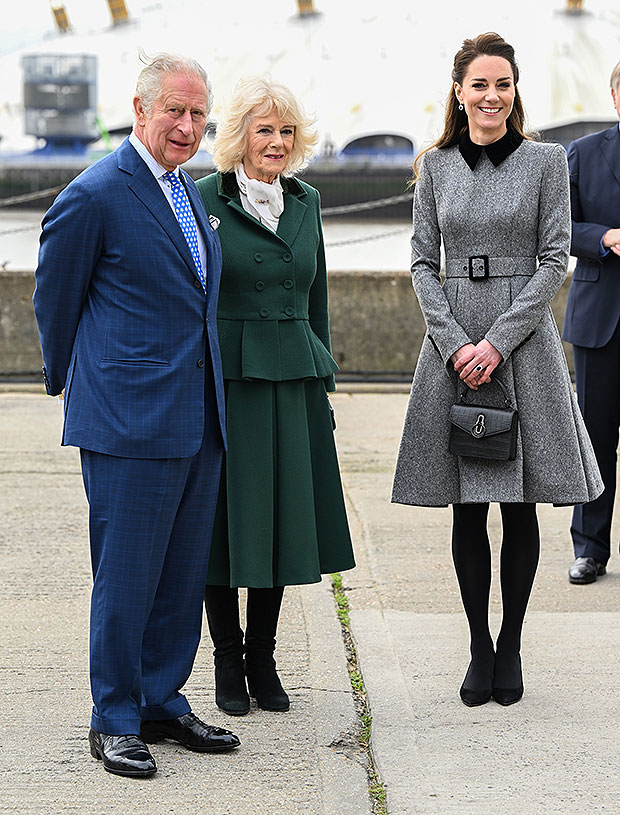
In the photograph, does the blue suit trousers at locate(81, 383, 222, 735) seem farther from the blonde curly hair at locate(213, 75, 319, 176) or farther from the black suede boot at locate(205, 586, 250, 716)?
the blonde curly hair at locate(213, 75, 319, 176)

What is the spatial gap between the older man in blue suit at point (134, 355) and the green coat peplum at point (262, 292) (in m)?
0.21

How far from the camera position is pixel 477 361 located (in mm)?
3340

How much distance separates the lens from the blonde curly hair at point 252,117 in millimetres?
3285

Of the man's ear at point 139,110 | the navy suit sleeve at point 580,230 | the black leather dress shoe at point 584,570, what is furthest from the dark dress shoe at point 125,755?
the navy suit sleeve at point 580,230

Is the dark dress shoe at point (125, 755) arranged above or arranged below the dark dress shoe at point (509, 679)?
above

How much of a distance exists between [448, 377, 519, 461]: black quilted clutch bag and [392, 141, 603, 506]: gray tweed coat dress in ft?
0.12

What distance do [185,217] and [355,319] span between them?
656cm

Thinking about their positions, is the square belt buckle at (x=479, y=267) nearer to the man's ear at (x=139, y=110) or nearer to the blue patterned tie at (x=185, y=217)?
the blue patterned tie at (x=185, y=217)

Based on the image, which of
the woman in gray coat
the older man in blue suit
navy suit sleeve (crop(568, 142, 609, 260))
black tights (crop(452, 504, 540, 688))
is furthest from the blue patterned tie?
navy suit sleeve (crop(568, 142, 609, 260))

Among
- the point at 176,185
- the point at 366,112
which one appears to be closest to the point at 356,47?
the point at 366,112

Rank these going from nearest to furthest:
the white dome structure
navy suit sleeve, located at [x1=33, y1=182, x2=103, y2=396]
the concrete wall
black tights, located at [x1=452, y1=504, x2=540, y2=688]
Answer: navy suit sleeve, located at [x1=33, y1=182, x2=103, y2=396] → black tights, located at [x1=452, y1=504, x2=540, y2=688] → the concrete wall → the white dome structure

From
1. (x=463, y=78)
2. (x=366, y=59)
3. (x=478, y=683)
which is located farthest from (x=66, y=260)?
(x=366, y=59)

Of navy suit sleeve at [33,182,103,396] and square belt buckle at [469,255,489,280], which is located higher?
navy suit sleeve at [33,182,103,396]

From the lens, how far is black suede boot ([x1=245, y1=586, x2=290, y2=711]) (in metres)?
3.49
